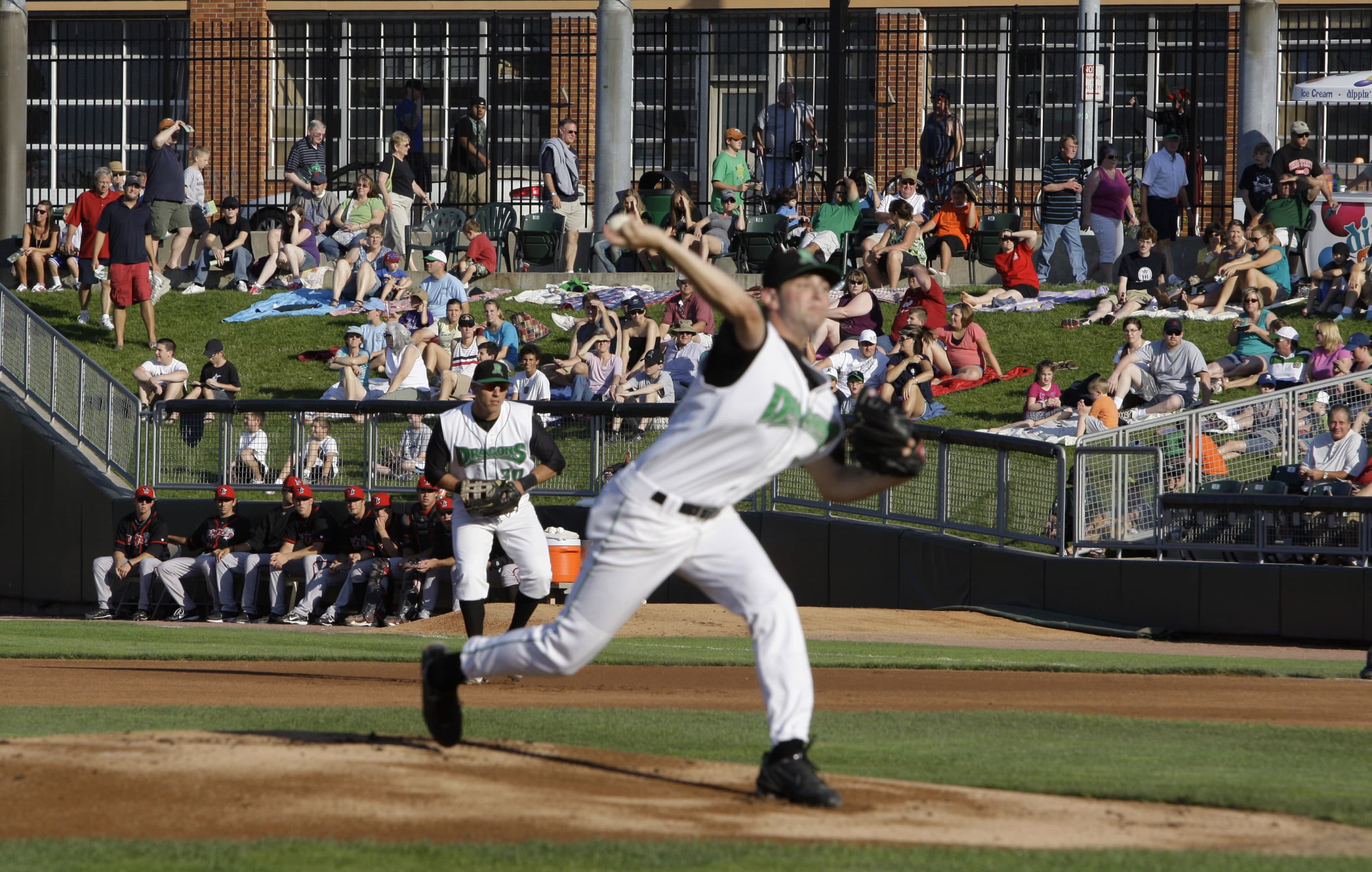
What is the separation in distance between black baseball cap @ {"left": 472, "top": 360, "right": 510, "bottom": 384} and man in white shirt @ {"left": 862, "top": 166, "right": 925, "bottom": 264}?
486 inches

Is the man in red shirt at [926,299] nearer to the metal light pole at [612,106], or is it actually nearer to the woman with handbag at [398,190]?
the metal light pole at [612,106]

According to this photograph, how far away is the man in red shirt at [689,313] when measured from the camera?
2014cm

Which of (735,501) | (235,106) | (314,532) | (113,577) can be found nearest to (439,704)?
(735,501)

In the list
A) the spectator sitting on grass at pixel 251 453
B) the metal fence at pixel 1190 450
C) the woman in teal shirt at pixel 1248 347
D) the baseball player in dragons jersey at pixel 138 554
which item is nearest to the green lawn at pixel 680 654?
the metal fence at pixel 1190 450

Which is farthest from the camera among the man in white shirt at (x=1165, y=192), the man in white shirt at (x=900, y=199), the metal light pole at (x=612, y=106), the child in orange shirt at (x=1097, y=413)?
the metal light pole at (x=612, y=106)

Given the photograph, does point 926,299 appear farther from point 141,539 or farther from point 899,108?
point 899,108

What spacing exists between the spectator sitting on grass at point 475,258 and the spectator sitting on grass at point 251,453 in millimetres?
6169

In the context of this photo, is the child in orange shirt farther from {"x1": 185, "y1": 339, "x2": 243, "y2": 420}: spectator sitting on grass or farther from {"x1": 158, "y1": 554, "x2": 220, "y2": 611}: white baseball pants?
{"x1": 185, "y1": 339, "x2": 243, "y2": 420}: spectator sitting on grass

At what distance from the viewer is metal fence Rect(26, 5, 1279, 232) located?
1219 inches

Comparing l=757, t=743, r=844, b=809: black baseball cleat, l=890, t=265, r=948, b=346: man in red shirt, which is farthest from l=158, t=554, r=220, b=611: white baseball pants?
l=757, t=743, r=844, b=809: black baseball cleat

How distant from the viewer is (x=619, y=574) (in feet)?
19.5

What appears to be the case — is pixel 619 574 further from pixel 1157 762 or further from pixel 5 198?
pixel 5 198

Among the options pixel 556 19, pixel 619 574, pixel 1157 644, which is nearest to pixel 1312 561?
pixel 1157 644

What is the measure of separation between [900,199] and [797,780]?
1789 cm
